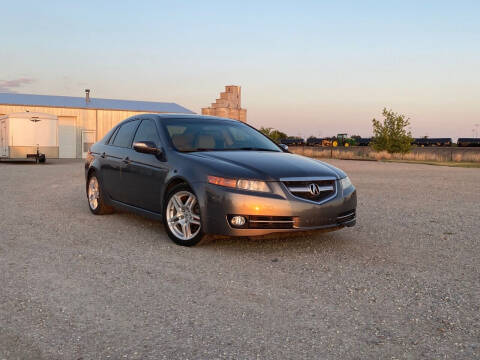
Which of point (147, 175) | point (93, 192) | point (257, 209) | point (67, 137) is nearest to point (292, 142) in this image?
point (67, 137)

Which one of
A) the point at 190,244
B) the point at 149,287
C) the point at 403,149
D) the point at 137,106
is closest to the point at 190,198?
the point at 190,244

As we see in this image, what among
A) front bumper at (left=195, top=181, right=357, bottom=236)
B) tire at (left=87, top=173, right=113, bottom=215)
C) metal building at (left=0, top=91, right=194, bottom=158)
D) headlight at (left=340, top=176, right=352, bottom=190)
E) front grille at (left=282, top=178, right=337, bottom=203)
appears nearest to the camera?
front bumper at (left=195, top=181, right=357, bottom=236)

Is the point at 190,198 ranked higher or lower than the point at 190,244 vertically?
higher

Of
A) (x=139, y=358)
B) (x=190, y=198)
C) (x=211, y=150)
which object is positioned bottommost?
(x=139, y=358)

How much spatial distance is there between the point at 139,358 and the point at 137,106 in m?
45.9

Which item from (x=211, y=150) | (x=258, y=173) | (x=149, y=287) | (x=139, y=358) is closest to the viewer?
(x=139, y=358)

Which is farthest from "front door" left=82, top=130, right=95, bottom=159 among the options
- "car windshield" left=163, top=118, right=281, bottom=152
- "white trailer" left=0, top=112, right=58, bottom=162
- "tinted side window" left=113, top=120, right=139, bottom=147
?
"car windshield" left=163, top=118, right=281, bottom=152

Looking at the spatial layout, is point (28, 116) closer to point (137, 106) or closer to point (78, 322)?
point (137, 106)

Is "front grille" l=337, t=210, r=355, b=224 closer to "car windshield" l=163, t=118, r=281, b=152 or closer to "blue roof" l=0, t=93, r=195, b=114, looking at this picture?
"car windshield" l=163, t=118, r=281, b=152

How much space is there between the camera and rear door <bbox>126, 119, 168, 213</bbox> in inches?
243

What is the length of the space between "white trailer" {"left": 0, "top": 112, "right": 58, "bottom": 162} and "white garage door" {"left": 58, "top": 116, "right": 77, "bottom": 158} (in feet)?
45.7

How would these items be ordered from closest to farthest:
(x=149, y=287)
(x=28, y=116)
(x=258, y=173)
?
(x=149, y=287) < (x=258, y=173) < (x=28, y=116)

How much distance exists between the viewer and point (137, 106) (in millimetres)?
47125

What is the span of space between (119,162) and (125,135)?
20.9 inches
